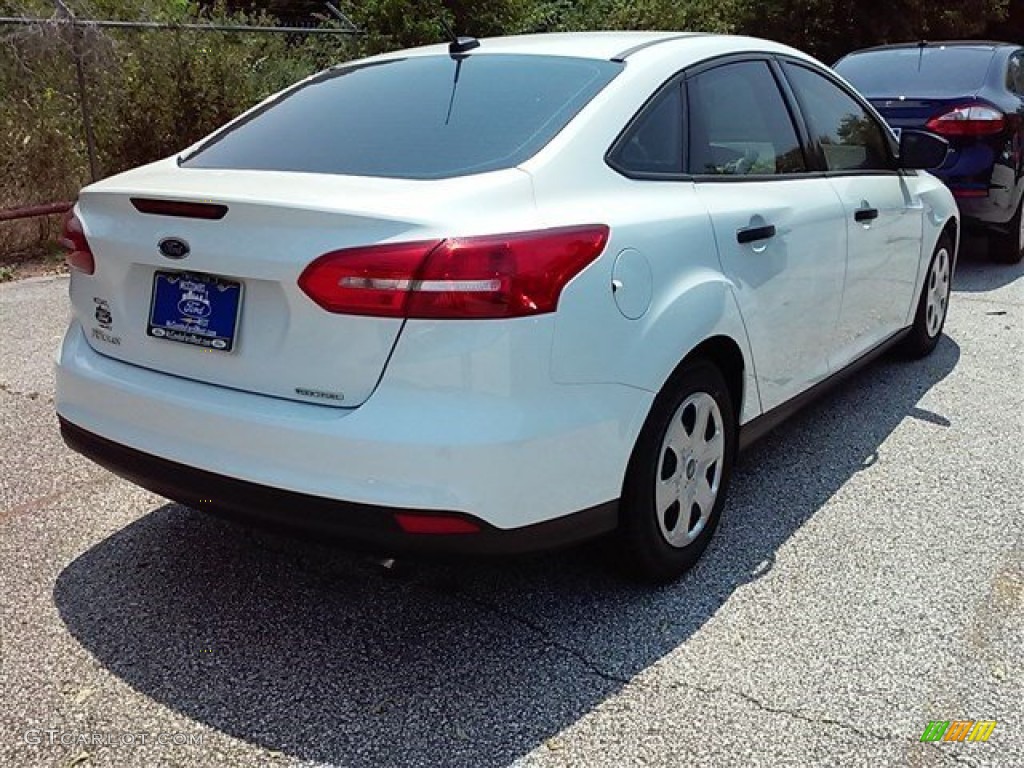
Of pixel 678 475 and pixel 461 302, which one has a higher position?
pixel 461 302

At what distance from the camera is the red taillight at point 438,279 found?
7.80 feet

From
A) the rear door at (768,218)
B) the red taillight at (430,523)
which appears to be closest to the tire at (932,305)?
the rear door at (768,218)

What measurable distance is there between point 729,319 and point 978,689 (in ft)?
4.09

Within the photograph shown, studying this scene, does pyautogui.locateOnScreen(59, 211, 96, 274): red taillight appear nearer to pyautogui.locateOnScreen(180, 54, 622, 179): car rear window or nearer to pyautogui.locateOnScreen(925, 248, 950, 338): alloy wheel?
pyautogui.locateOnScreen(180, 54, 622, 179): car rear window

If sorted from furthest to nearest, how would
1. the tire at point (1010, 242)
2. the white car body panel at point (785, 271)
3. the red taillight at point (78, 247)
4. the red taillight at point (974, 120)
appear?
1. the tire at point (1010, 242)
2. the red taillight at point (974, 120)
3. the white car body panel at point (785, 271)
4. the red taillight at point (78, 247)

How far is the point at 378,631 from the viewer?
2.93 m

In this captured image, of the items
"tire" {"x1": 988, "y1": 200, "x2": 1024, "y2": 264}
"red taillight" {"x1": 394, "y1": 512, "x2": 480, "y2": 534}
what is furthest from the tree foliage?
"red taillight" {"x1": 394, "y1": 512, "x2": 480, "y2": 534}

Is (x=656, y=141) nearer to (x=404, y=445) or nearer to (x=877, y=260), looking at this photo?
(x=404, y=445)

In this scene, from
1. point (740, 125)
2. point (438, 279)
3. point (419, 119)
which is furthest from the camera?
point (740, 125)

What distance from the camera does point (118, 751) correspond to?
2.43 m

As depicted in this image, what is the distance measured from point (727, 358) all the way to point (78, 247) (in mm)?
2033

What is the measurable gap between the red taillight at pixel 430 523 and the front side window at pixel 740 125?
1450 millimetres

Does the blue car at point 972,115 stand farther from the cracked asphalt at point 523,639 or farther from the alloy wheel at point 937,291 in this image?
the cracked asphalt at point 523,639

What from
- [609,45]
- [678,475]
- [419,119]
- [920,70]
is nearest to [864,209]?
[609,45]
